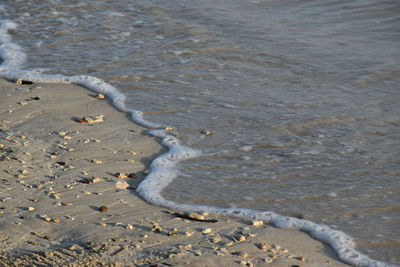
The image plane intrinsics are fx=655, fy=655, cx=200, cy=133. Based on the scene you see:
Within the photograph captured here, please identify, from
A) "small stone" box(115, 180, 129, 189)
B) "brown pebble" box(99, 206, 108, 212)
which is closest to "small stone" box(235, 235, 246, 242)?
"brown pebble" box(99, 206, 108, 212)

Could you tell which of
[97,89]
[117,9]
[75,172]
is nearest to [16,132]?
[75,172]

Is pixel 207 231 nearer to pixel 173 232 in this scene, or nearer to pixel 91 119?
pixel 173 232

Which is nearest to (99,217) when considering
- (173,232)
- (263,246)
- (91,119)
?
(173,232)

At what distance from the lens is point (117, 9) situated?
28.5 ft

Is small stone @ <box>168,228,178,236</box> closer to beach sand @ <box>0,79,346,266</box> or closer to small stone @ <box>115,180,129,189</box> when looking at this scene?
beach sand @ <box>0,79,346,266</box>

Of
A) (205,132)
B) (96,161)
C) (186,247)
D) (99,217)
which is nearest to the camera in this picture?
(186,247)

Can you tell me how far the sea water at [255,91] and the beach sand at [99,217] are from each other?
0.18 metres

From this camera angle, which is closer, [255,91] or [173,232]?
[173,232]

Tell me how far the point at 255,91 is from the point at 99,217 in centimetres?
247

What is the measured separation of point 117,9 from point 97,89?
10.2ft

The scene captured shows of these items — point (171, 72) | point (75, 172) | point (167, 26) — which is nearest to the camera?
point (75, 172)

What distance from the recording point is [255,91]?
18.6 feet

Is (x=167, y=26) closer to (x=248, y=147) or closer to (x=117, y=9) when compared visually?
(x=117, y=9)

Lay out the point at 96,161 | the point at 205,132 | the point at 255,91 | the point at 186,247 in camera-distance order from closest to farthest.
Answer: the point at 186,247, the point at 96,161, the point at 205,132, the point at 255,91
